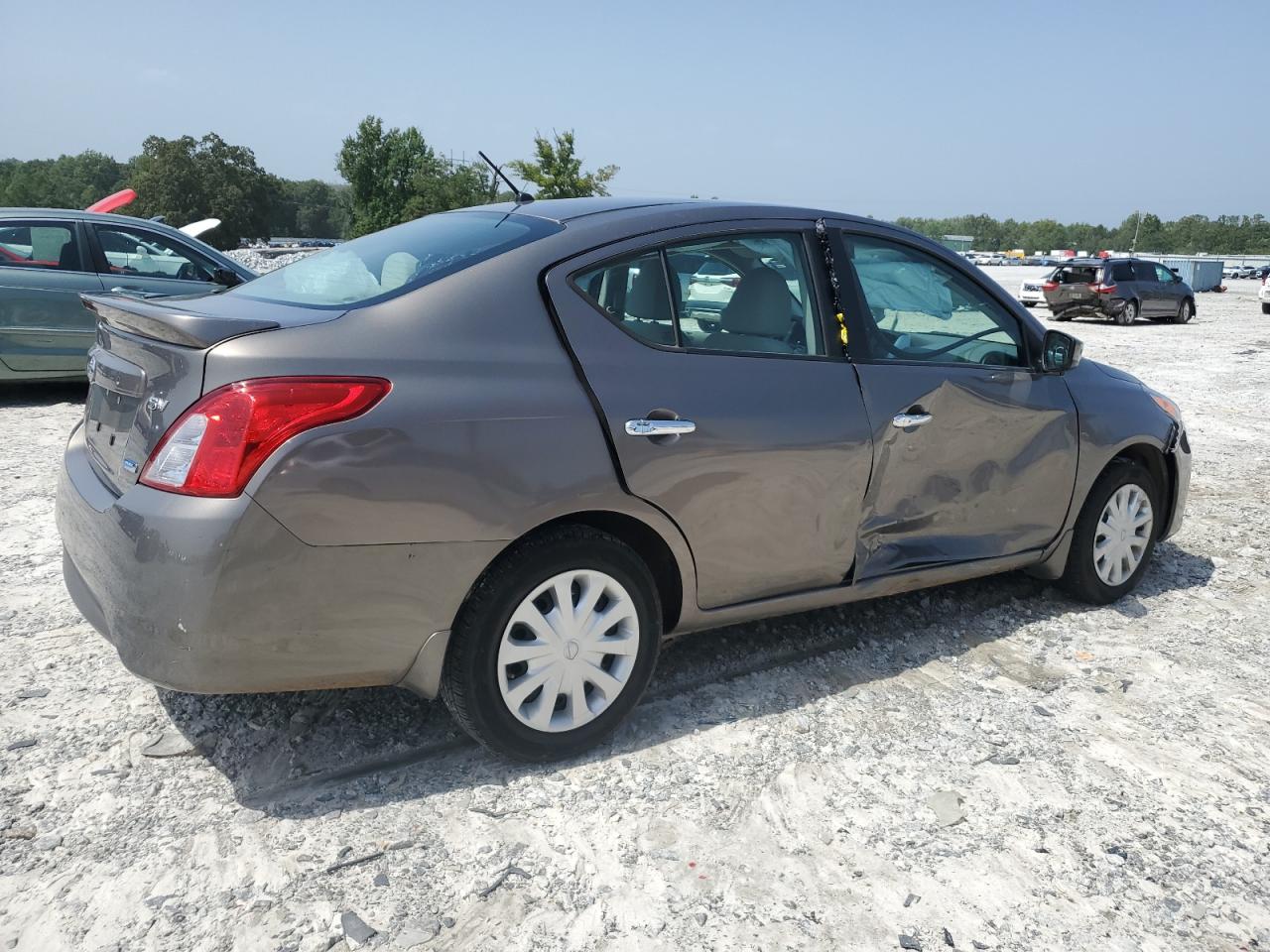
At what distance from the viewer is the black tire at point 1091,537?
175 inches

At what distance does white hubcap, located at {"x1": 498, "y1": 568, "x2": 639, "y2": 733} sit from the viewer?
2896 millimetres

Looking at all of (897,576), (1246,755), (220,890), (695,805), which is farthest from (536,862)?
(1246,755)

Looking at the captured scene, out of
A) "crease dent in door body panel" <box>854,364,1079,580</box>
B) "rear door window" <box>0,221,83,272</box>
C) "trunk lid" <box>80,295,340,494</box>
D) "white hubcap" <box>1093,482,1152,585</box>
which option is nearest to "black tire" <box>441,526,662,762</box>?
"trunk lid" <box>80,295,340,494</box>

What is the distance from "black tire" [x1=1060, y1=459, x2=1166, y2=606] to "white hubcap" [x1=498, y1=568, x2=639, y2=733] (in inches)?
94.1

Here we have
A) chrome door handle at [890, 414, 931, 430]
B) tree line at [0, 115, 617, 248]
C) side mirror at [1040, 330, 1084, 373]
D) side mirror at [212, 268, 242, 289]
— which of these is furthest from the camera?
tree line at [0, 115, 617, 248]

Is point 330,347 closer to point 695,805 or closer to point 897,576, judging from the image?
point 695,805

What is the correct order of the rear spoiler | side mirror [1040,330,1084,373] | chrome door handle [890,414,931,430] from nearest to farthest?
the rear spoiler, chrome door handle [890,414,931,430], side mirror [1040,330,1084,373]

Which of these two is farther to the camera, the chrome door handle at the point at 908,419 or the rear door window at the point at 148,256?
the rear door window at the point at 148,256

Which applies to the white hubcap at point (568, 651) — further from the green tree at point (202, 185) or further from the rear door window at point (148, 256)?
the green tree at point (202, 185)

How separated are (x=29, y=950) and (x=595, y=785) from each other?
4.72ft

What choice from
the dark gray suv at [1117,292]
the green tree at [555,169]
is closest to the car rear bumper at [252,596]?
the dark gray suv at [1117,292]

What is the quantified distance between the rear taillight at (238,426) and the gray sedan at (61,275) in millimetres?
6309

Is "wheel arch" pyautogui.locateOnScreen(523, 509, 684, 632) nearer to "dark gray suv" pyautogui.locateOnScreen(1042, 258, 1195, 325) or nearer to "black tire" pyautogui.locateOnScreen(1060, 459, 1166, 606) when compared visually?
"black tire" pyautogui.locateOnScreen(1060, 459, 1166, 606)

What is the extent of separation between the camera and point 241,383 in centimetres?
248
